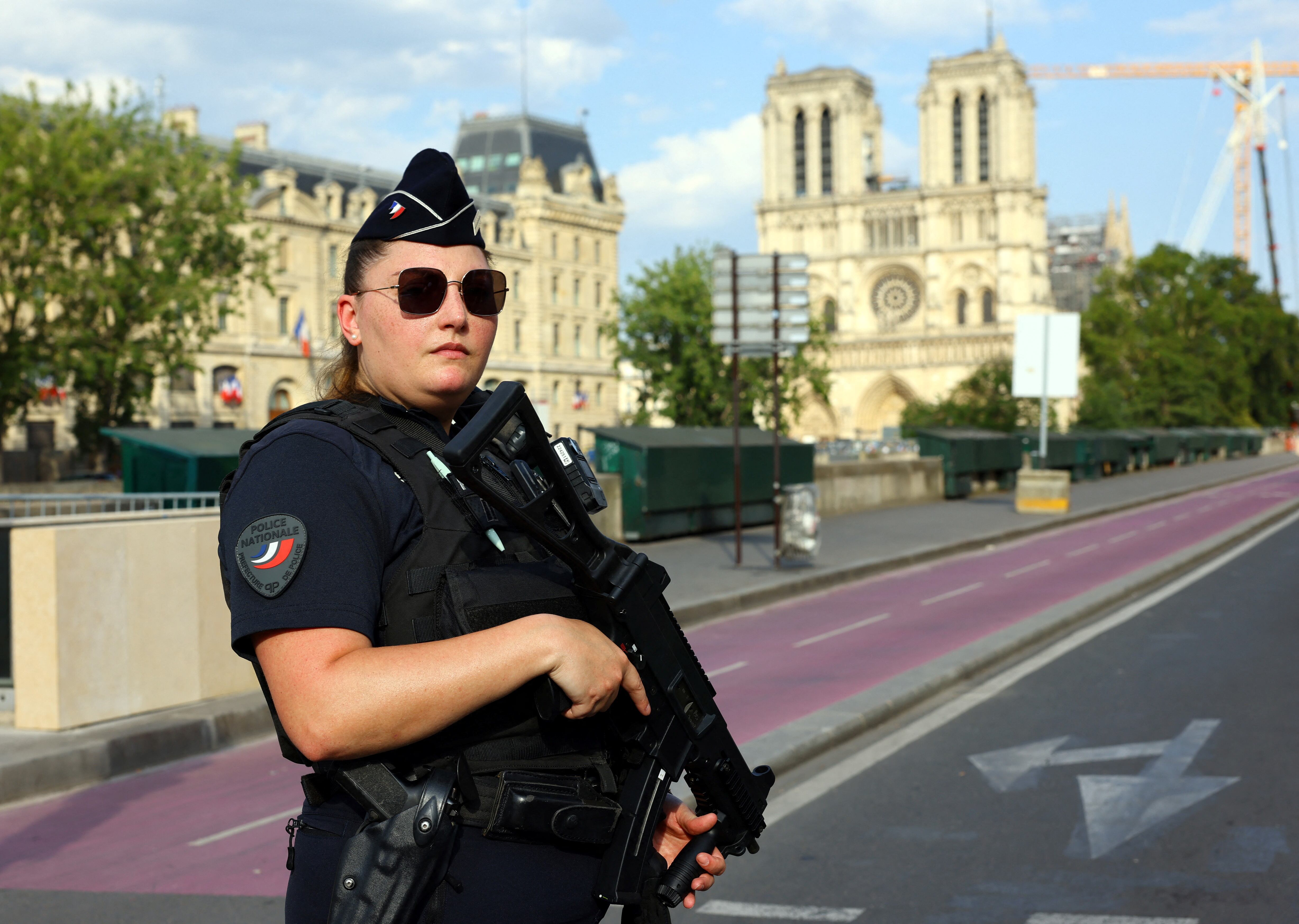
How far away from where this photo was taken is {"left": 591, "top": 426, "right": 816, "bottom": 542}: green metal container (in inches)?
851

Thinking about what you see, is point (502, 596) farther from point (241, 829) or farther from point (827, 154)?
point (827, 154)

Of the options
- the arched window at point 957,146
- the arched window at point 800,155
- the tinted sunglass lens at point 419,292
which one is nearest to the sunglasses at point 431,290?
the tinted sunglass lens at point 419,292

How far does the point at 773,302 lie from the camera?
18062mm

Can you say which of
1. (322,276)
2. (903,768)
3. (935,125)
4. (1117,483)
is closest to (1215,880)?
(903,768)

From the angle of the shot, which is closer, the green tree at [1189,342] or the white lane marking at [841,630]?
the white lane marking at [841,630]

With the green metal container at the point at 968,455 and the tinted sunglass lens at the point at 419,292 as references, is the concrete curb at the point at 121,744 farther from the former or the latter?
the green metal container at the point at 968,455

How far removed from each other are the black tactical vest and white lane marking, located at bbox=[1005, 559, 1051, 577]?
16713 millimetres

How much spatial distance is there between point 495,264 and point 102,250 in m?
24.5

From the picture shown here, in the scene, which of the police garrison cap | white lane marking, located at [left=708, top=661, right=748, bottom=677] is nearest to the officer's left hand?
the police garrison cap

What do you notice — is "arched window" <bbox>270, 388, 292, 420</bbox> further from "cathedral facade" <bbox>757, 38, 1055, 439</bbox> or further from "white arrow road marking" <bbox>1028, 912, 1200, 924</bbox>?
"cathedral facade" <bbox>757, 38, 1055, 439</bbox>

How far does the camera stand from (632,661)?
2.29 meters

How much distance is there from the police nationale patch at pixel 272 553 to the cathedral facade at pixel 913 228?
117 meters

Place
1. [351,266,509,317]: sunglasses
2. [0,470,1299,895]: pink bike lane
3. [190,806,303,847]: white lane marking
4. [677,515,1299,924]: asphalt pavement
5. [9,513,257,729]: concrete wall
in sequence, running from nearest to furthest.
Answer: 1. [351,266,509,317]: sunglasses
2. [677,515,1299,924]: asphalt pavement
3. [0,470,1299,895]: pink bike lane
4. [190,806,303,847]: white lane marking
5. [9,513,257,729]: concrete wall

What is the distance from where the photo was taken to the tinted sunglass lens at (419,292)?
2.35 metres
